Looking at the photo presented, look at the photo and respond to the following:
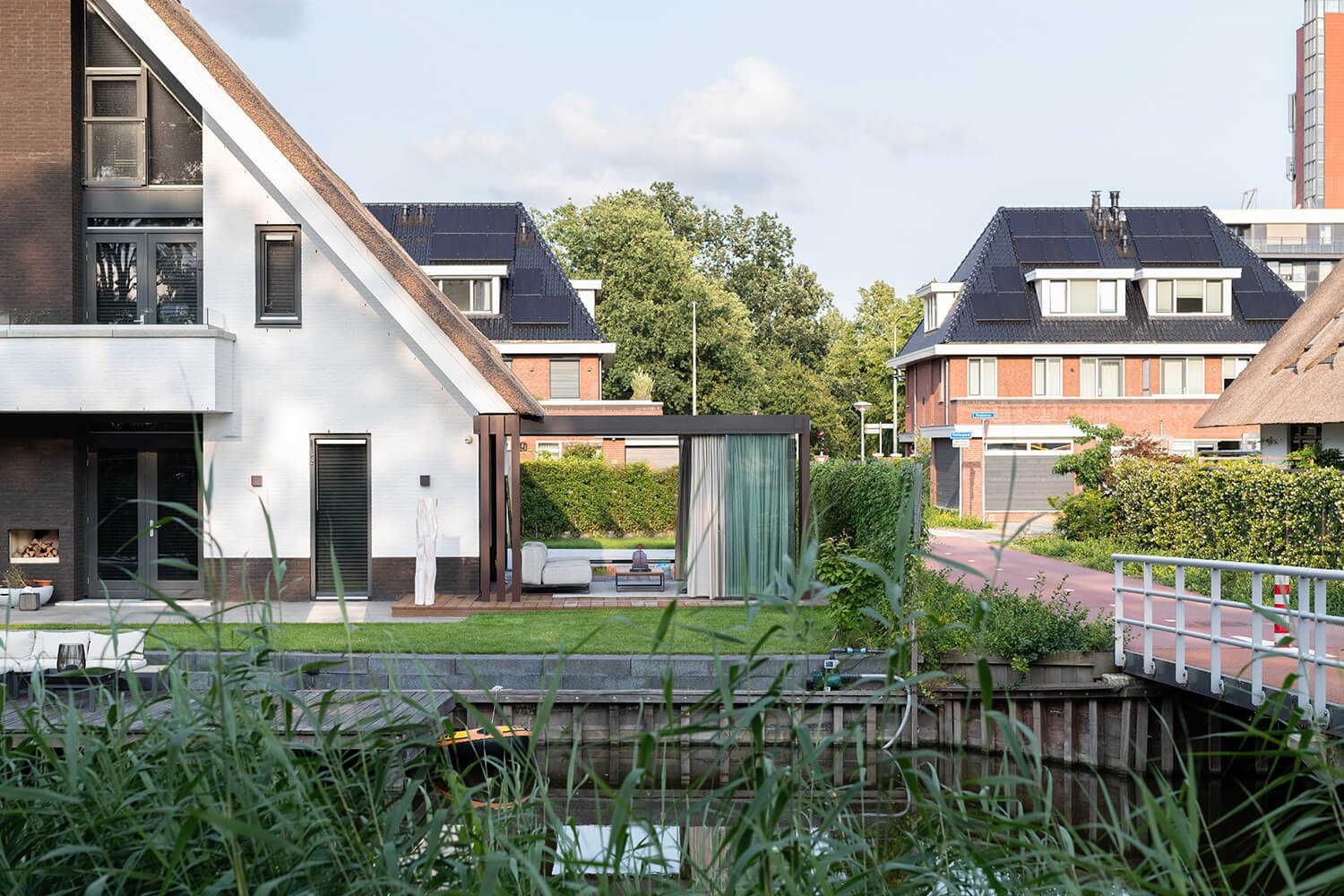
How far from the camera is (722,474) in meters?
18.0

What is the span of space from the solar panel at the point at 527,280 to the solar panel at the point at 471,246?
0.61m

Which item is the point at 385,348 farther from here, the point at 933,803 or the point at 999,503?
the point at 999,503

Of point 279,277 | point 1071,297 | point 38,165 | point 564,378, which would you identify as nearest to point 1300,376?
point 279,277

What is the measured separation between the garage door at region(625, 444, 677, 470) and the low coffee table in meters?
16.9

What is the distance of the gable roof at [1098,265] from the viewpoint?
4150cm

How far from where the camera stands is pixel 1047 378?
41.7m

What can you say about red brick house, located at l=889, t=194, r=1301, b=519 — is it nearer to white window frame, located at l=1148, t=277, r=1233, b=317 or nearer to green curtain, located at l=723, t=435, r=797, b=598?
white window frame, located at l=1148, t=277, r=1233, b=317

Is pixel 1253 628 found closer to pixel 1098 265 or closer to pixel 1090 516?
pixel 1090 516

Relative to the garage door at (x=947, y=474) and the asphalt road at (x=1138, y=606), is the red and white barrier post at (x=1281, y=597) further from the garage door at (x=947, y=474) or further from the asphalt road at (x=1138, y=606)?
the garage door at (x=947, y=474)

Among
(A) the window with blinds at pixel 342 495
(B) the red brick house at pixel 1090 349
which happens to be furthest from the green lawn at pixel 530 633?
(B) the red brick house at pixel 1090 349

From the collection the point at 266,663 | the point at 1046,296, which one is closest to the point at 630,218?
the point at 1046,296

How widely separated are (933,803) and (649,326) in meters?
48.9

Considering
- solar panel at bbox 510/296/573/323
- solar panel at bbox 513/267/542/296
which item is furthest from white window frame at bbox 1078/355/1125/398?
solar panel at bbox 513/267/542/296

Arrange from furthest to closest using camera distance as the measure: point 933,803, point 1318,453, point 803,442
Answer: point 1318,453
point 803,442
point 933,803
